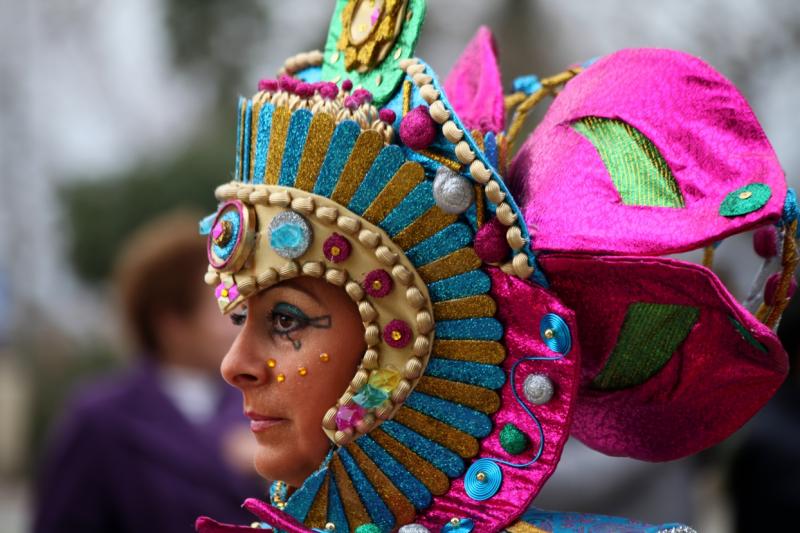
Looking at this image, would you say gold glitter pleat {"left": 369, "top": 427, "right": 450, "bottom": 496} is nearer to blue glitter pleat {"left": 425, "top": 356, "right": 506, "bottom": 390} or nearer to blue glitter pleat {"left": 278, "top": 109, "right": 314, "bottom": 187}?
blue glitter pleat {"left": 425, "top": 356, "right": 506, "bottom": 390}

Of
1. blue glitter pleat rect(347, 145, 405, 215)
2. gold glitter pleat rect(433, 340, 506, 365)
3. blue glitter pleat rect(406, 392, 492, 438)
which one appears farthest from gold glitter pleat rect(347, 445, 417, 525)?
blue glitter pleat rect(347, 145, 405, 215)

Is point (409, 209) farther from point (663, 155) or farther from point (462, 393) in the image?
point (663, 155)

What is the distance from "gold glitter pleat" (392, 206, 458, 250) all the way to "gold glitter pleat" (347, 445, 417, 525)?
0.40 meters

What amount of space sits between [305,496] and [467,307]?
469 mm

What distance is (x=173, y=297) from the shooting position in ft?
14.5

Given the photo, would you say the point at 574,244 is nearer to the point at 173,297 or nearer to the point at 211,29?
the point at 173,297

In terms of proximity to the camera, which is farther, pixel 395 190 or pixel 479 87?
pixel 479 87

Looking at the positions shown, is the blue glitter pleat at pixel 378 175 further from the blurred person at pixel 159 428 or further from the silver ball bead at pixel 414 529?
the blurred person at pixel 159 428

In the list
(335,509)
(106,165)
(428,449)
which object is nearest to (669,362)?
(428,449)

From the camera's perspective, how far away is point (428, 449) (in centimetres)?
216

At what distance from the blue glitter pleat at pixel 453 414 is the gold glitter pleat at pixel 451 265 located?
225 mm

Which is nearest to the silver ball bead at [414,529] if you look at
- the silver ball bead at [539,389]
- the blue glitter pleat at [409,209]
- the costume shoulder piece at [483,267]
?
the costume shoulder piece at [483,267]

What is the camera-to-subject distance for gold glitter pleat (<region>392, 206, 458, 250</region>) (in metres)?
2.10

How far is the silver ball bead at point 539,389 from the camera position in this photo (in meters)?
2.05
